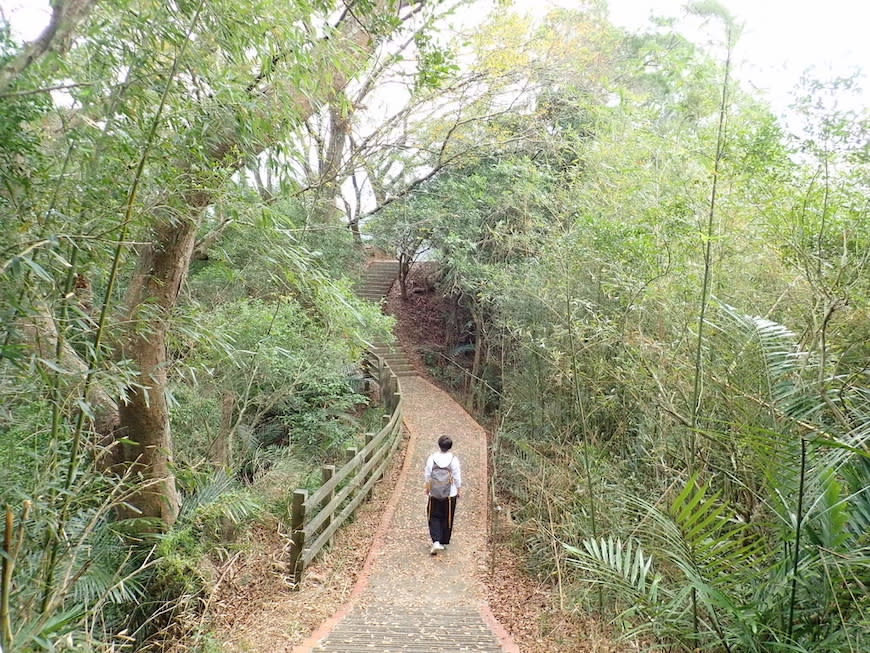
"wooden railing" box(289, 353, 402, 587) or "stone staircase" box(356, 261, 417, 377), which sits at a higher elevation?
"stone staircase" box(356, 261, 417, 377)

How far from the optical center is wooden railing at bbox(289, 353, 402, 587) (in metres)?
4.62

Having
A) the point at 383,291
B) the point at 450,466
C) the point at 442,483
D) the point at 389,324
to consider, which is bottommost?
the point at 442,483

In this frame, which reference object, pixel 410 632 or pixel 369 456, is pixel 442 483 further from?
pixel 369 456

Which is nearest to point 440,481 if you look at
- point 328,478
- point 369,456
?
point 328,478

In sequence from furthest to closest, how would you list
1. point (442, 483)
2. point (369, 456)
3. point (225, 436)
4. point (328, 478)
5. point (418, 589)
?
1. point (225, 436)
2. point (369, 456)
3. point (442, 483)
4. point (328, 478)
5. point (418, 589)

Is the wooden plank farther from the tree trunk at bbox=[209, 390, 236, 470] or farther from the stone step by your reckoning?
the tree trunk at bbox=[209, 390, 236, 470]

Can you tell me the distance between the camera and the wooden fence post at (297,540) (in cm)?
455

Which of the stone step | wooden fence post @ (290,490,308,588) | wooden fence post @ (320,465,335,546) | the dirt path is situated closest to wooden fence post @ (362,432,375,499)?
the dirt path

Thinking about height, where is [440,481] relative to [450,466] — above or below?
below

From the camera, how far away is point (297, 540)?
461cm

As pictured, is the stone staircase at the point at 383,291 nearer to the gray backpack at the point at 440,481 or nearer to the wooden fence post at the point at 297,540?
the gray backpack at the point at 440,481

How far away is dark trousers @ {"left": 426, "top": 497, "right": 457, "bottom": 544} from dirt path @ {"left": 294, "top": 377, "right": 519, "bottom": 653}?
0.20m

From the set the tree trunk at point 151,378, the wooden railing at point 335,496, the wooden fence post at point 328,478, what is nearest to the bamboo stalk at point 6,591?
the tree trunk at point 151,378

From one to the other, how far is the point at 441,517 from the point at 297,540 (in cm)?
161
